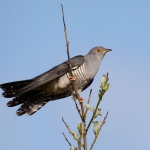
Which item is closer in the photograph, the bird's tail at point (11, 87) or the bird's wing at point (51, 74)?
the bird's tail at point (11, 87)

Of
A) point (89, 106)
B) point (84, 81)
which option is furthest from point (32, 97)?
point (89, 106)

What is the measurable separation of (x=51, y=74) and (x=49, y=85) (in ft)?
0.83

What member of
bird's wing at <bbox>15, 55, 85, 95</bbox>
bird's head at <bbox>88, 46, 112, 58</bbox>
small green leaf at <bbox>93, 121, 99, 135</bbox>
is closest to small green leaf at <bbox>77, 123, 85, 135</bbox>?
small green leaf at <bbox>93, 121, 99, 135</bbox>

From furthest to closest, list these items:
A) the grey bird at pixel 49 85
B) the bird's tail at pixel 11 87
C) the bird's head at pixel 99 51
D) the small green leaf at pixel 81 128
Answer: the bird's head at pixel 99 51
the grey bird at pixel 49 85
the bird's tail at pixel 11 87
the small green leaf at pixel 81 128

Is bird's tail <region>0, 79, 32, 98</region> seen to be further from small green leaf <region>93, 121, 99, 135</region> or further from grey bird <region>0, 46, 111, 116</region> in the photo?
small green leaf <region>93, 121, 99, 135</region>

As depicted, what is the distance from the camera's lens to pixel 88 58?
23.9ft

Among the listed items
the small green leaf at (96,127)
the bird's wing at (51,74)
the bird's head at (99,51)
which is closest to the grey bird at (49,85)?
the bird's wing at (51,74)

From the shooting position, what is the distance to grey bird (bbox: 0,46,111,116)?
6246 mm

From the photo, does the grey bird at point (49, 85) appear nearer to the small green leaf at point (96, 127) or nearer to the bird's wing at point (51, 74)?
the bird's wing at point (51, 74)

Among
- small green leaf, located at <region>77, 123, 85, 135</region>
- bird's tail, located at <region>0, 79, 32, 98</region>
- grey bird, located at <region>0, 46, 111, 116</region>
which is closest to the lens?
small green leaf, located at <region>77, 123, 85, 135</region>

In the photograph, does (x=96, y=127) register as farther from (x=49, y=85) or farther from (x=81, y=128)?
(x=49, y=85)

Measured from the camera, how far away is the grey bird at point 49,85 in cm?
625

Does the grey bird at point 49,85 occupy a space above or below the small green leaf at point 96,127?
above

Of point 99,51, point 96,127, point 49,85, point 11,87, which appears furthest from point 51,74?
point 96,127
